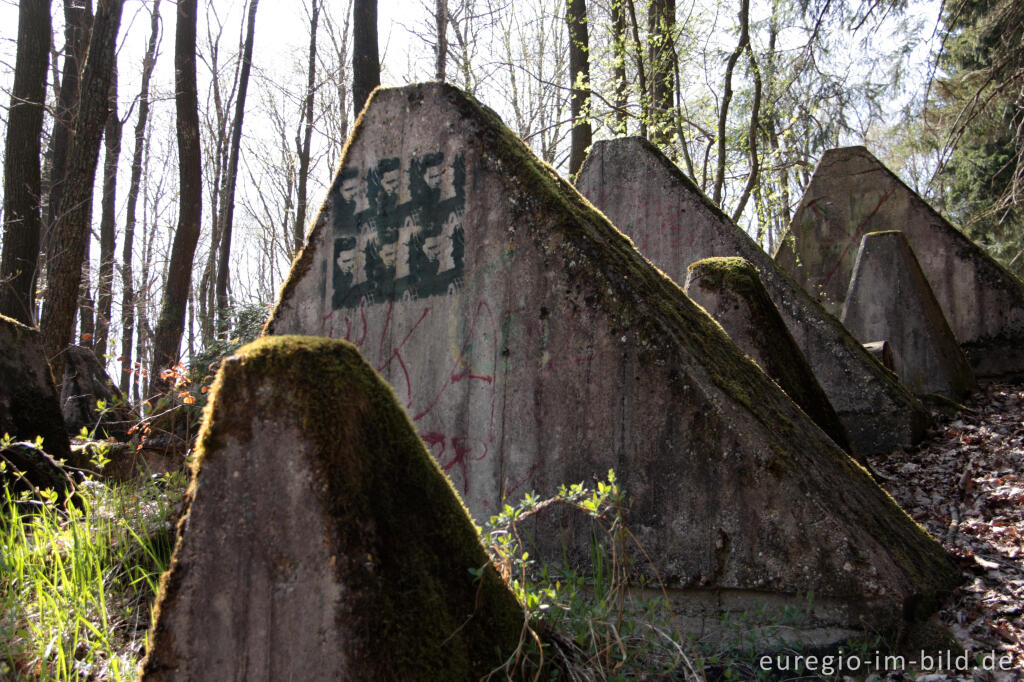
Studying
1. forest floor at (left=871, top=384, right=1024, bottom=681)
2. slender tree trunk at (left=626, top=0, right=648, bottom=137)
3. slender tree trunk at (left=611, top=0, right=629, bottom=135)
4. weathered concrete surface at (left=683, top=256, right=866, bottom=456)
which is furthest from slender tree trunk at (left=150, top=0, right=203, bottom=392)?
forest floor at (left=871, top=384, right=1024, bottom=681)

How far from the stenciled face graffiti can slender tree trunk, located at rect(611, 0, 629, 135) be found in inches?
293

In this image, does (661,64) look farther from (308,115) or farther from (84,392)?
(308,115)

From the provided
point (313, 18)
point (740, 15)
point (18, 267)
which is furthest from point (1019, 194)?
point (313, 18)

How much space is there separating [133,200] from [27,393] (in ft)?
63.7

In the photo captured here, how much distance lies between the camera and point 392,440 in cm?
259

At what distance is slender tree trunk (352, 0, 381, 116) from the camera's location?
11.8m

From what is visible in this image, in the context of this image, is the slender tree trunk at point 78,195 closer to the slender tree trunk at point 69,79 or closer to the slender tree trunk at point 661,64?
the slender tree trunk at point 69,79

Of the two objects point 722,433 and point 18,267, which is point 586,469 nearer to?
point 722,433

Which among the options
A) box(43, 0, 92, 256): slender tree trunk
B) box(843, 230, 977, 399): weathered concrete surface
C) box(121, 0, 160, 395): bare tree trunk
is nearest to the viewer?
box(843, 230, 977, 399): weathered concrete surface

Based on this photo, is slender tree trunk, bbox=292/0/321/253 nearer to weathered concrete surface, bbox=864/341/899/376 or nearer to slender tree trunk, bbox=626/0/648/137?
slender tree trunk, bbox=626/0/648/137

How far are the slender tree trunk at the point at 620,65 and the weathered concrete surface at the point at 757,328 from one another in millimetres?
6528

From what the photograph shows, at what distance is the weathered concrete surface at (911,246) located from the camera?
9.62m

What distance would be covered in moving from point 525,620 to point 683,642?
89 centimetres

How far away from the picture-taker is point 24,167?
1092cm
